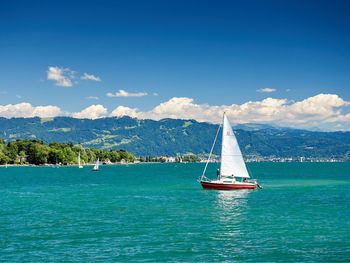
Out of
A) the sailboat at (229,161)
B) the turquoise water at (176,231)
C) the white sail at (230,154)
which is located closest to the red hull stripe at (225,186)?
the sailboat at (229,161)

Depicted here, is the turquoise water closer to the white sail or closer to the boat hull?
the white sail

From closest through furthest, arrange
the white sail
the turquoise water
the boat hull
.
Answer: the turquoise water, the white sail, the boat hull

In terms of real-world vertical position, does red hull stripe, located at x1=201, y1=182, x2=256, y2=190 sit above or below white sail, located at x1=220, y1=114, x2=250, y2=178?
below

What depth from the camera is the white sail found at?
99.8 m

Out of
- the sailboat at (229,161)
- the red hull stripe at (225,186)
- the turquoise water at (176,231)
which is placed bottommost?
the turquoise water at (176,231)

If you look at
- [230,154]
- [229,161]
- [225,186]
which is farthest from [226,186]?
[230,154]

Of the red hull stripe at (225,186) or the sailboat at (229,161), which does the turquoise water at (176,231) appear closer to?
the sailboat at (229,161)

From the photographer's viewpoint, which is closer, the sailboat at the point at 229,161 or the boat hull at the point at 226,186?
the sailboat at the point at 229,161

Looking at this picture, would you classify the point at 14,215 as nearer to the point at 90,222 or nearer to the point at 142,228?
the point at 90,222

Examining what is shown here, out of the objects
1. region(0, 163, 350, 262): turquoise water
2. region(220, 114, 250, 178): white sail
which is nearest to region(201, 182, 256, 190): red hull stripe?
region(220, 114, 250, 178): white sail

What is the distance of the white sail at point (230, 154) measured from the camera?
99.8 metres

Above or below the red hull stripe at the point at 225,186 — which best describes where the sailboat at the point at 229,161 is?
above

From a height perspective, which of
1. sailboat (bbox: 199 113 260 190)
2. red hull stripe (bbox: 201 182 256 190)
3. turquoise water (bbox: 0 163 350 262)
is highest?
sailboat (bbox: 199 113 260 190)

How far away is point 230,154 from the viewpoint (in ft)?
329
